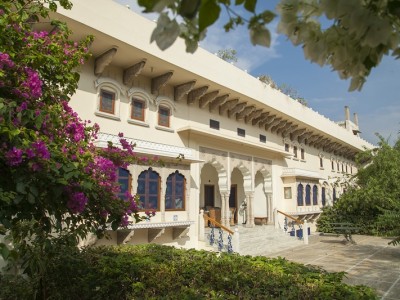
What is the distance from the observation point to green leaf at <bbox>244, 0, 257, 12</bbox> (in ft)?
3.73

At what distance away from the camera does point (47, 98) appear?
420 cm

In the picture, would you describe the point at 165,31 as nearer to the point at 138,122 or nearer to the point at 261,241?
the point at 138,122

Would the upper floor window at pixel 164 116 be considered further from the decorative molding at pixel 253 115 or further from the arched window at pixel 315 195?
the arched window at pixel 315 195

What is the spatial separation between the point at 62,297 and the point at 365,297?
14.7 feet

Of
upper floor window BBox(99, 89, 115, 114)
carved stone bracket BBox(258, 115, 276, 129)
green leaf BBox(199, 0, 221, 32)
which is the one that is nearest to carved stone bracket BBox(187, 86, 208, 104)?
upper floor window BBox(99, 89, 115, 114)

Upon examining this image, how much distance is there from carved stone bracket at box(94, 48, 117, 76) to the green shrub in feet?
18.8

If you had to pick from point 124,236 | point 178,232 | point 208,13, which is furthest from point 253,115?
point 208,13

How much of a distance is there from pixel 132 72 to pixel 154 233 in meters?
5.28

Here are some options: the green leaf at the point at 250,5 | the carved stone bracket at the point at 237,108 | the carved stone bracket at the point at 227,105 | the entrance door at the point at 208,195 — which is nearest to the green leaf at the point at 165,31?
the green leaf at the point at 250,5

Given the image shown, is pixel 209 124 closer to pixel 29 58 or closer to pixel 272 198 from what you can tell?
pixel 272 198

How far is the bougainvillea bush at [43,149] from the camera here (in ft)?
9.80

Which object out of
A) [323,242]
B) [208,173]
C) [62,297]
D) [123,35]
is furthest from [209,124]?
[62,297]

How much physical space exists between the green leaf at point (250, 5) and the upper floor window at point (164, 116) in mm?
10756

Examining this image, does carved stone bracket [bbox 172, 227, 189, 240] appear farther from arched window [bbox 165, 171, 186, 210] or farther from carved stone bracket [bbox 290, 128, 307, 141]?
carved stone bracket [bbox 290, 128, 307, 141]
